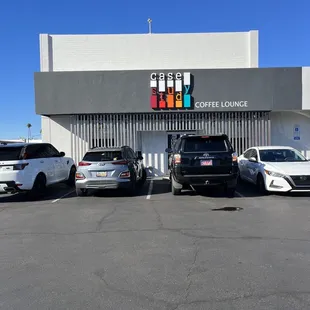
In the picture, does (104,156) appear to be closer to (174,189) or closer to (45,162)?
(45,162)

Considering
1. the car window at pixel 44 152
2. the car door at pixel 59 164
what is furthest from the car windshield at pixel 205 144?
the car door at pixel 59 164

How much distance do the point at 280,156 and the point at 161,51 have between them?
27.9 ft

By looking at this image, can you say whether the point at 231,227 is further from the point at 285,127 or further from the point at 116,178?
the point at 285,127

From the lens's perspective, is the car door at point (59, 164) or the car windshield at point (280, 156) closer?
the car windshield at point (280, 156)

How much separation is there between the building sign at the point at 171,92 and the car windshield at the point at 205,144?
5208 millimetres

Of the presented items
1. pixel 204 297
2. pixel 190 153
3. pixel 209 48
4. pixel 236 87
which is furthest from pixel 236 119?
pixel 204 297

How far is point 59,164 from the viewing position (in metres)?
12.5

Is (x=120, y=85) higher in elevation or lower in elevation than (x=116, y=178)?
higher

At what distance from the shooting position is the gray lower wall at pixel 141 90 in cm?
1484

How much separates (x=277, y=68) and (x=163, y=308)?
45.1 feet

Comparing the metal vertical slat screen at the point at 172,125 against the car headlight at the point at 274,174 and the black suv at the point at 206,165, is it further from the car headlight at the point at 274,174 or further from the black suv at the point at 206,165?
the black suv at the point at 206,165

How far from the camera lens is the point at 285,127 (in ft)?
54.5

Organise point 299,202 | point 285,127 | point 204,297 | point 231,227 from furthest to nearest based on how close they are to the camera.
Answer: point 285,127 < point 299,202 < point 231,227 < point 204,297

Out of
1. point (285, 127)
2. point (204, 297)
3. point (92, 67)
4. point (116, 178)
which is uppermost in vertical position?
point (92, 67)
